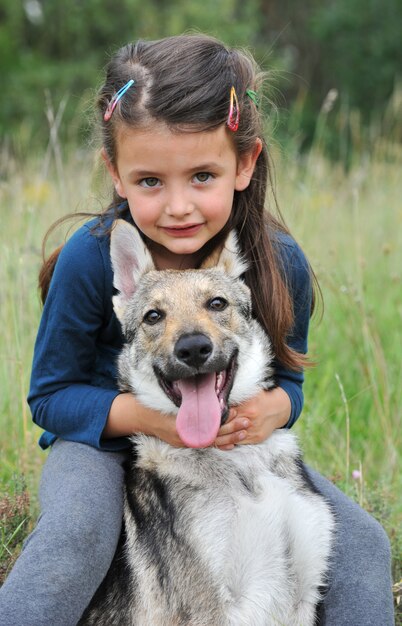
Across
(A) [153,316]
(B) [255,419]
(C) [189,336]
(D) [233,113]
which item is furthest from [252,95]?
(B) [255,419]

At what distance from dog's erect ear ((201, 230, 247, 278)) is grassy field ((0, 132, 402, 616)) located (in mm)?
917

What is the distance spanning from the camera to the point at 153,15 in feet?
54.6

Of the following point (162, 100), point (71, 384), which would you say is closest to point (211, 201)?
point (162, 100)

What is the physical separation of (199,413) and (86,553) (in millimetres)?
616

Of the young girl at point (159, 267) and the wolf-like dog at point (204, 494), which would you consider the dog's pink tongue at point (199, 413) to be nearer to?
the wolf-like dog at point (204, 494)

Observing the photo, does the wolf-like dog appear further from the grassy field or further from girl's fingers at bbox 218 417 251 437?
the grassy field

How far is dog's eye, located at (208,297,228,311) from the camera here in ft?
10.0

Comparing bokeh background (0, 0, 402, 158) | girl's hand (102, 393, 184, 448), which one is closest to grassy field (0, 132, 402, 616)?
girl's hand (102, 393, 184, 448)

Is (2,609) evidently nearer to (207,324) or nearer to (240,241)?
(207,324)

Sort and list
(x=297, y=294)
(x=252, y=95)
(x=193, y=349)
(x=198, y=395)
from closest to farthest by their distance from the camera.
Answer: (x=193, y=349) → (x=198, y=395) → (x=252, y=95) → (x=297, y=294)

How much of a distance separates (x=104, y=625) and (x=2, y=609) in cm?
46

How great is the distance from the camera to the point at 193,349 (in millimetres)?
2707

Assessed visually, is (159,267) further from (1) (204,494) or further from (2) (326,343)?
(2) (326,343)

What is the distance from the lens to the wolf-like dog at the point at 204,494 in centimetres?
276
